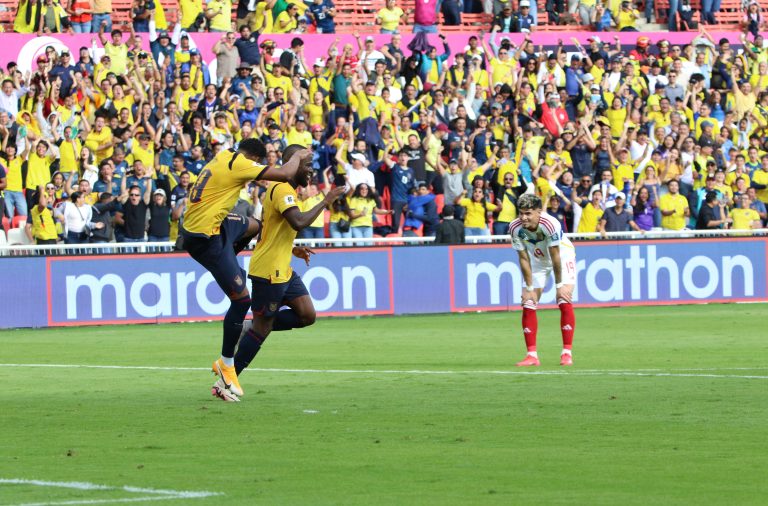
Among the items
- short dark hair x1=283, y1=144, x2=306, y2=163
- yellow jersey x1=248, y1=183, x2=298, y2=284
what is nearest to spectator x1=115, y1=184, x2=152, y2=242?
yellow jersey x1=248, y1=183, x2=298, y2=284

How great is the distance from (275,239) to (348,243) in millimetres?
13528

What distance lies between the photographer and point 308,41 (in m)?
34.5

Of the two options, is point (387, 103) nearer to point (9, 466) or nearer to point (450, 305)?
point (450, 305)

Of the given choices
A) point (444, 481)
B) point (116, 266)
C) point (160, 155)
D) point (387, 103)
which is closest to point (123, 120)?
point (160, 155)

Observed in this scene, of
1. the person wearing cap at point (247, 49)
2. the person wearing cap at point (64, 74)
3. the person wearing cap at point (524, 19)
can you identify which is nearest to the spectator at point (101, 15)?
the person wearing cap at point (247, 49)

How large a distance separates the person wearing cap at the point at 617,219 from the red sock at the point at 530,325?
12152mm

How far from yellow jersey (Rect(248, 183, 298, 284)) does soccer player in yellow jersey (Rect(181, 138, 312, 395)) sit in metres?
0.24

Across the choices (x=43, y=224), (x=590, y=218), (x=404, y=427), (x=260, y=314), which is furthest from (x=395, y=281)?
(x=404, y=427)

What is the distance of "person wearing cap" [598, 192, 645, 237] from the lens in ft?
95.8

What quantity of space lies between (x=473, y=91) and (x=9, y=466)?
23.9m

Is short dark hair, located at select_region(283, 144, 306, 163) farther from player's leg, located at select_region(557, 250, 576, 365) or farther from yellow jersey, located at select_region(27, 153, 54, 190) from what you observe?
yellow jersey, located at select_region(27, 153, 54, 190)

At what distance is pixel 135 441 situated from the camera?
10688mm

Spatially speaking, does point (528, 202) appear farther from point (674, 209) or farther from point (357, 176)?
point (674, 209)

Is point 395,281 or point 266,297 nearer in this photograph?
point 266,297
